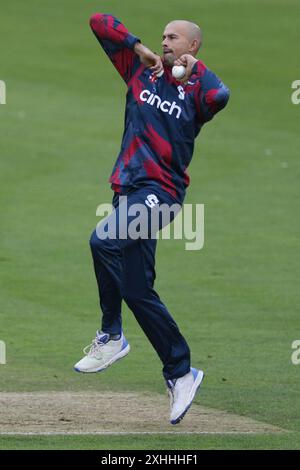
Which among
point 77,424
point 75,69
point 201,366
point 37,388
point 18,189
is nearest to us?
point 77,424

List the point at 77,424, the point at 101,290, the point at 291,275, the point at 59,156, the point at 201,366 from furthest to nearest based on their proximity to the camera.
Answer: the point at 59,156
the point at 291,275
the point at 201,366
the point at 101,290
the point at 77,424

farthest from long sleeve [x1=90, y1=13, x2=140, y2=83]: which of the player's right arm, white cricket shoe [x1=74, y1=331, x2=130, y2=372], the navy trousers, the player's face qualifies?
white cricket shoe [x1=74, y1=331, x2=130, y2=372]

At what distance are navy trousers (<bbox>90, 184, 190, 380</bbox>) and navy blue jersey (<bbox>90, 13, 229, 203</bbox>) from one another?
0.13m

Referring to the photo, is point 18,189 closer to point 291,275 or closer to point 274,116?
point 291,275

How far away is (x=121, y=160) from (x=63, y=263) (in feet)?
25.9

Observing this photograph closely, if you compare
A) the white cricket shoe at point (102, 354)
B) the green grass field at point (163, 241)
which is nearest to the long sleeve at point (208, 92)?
the white cricket shoe at point (102, 354)

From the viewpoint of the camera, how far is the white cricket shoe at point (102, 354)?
10.0 metres

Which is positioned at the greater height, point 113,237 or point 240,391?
point 113,237

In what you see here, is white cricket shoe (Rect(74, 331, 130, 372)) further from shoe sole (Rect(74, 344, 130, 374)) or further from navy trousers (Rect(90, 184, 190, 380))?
navy trousers (Rect(90, 184, 190, 380))

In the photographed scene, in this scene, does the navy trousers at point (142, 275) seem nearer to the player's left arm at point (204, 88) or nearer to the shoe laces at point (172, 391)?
the shoe laces at point (172, 391)

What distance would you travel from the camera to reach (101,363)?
396 inches

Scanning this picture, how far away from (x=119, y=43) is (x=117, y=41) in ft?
0.07

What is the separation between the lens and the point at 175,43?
31.6 feet

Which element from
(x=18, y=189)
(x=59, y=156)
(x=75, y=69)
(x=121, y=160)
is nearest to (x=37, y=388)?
(x=121, y=160)
